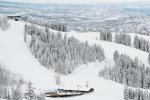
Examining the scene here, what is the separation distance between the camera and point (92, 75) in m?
174

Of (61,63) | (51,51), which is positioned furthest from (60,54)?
(61,63)

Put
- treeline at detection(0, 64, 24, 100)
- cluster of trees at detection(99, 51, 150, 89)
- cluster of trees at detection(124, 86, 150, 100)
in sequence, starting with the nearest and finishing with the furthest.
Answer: cluster of trees at detection(124, 86, 150, 100) → treeline at detection(0, 64, 24, 100) → cluster of trees at detection(99, 51, 150, 89)

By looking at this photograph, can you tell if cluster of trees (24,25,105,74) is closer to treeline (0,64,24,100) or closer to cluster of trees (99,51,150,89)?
cluster of trees (99,51,150,89)

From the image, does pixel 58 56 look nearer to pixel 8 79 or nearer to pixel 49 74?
pixel 49 74

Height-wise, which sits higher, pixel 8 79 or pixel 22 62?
pixel 22 62

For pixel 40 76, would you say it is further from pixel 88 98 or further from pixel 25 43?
pixel 25 43

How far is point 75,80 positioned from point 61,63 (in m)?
17.5

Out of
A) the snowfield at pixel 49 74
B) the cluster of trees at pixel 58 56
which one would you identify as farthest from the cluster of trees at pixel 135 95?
the cluster of trees at pixel 58 56

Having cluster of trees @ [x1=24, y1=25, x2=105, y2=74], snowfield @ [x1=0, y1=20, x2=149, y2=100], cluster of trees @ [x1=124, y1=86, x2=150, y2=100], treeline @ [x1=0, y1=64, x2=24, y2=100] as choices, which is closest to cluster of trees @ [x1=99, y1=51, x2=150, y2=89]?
snowfield @ [x1=0, y1=20, x2=149, y2=100]

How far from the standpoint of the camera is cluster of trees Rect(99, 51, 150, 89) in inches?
6922

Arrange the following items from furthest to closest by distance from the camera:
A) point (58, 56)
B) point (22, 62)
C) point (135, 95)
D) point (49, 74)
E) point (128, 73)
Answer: point (58, 56) < point (128, 73) < point (22, 62) < point (49, 74) < point (135, 95)

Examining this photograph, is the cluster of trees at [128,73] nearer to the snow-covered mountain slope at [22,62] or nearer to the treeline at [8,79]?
the snow-covered mountain slope at [22,62]

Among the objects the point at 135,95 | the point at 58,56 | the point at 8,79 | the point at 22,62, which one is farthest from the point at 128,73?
the point at 8,79

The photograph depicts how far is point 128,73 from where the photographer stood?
184000 millimetres
